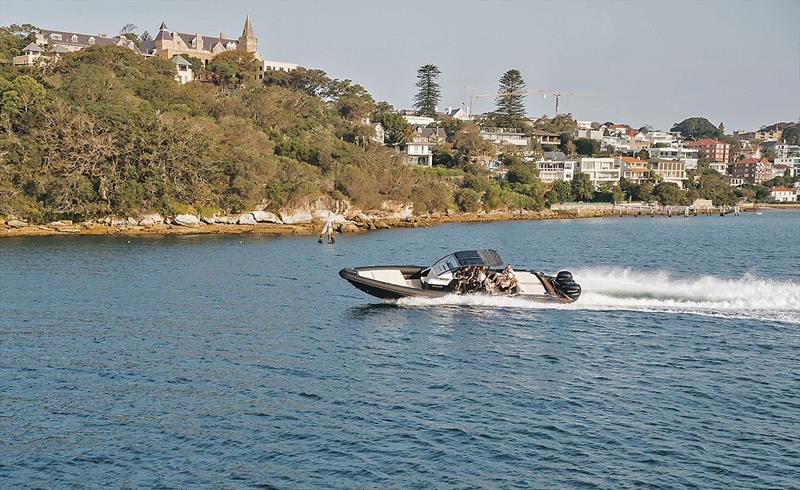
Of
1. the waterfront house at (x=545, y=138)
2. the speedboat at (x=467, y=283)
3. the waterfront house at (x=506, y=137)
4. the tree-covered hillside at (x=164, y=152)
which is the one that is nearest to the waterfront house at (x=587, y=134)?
the waterfront house at (x=545, y=138)

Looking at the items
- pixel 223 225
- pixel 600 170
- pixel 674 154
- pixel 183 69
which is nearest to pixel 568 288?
pixel 223 225

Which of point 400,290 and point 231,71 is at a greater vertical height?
point 231,71

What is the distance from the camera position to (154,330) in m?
34.2

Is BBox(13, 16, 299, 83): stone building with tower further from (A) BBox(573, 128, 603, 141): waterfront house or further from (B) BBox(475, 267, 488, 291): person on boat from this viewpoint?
(B) BBox(475, 267, 488, 291): person on boat

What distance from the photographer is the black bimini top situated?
3916 cm

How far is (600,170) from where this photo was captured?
161m

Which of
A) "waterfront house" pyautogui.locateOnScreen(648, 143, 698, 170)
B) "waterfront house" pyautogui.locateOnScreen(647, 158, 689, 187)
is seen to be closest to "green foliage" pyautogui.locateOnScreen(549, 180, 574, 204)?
"waterfront house" pyautogui.locateOnScreen(647, 158, 689, 187)

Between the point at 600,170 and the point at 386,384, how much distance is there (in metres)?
142

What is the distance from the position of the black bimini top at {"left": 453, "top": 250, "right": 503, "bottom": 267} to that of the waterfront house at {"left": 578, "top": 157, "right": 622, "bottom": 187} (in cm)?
12312

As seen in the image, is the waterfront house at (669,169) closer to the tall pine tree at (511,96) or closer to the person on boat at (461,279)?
the tall pine tree at (511,96)

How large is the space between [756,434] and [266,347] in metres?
17.7

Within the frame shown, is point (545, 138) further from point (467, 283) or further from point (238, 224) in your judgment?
point (467, 283)

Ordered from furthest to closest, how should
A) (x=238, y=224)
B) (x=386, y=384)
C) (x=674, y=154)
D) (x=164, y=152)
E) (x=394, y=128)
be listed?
(x=674, y=154)
(x=394, y=128)
(x=238, y=224)
(x=164, y=152)
(x=386, y=384)

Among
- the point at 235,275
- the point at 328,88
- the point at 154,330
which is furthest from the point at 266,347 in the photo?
the point at 328,88
